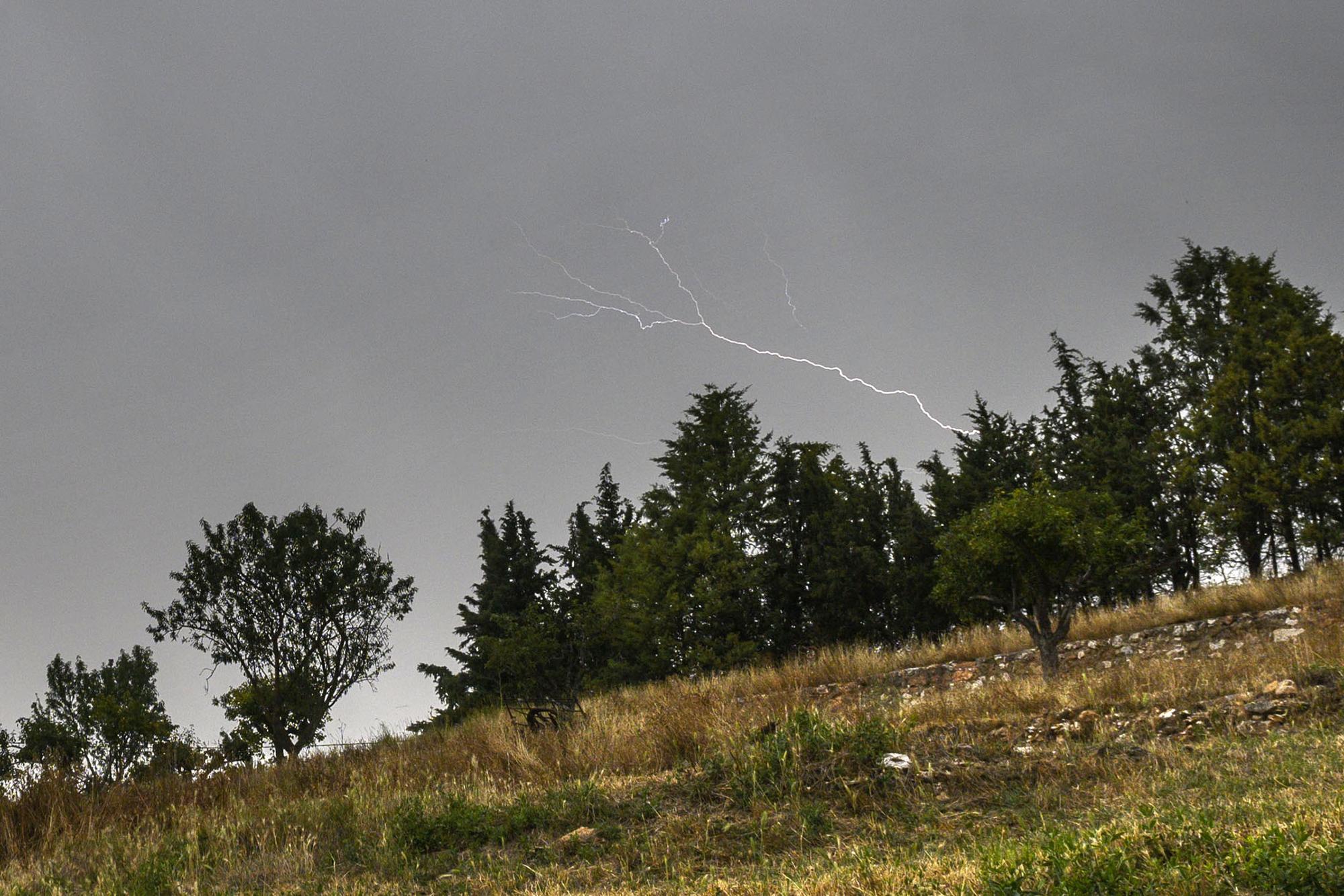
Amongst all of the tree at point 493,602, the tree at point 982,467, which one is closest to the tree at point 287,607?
the tree at point 493,602

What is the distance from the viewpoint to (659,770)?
29.4 feet

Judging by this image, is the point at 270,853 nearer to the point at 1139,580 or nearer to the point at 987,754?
the point at 987,754

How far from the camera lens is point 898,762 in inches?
299

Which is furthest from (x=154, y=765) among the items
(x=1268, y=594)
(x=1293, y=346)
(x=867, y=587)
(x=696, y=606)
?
(x=1293, y=346)

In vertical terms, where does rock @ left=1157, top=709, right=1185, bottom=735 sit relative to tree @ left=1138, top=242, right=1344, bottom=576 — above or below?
below

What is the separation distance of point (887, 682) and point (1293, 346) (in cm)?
1841

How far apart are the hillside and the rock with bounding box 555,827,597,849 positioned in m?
0.01

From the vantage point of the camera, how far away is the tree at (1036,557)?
1527cm

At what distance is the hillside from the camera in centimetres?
462

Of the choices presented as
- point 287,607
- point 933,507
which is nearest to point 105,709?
point 287,607

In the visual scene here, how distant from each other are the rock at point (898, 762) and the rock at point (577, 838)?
2.58 metres

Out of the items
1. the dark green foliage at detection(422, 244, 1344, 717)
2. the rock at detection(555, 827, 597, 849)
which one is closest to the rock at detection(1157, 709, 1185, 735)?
the rock at detection(555, 827, 597, 849)

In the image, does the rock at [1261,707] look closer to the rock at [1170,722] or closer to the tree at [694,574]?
the rock at [1170,722]

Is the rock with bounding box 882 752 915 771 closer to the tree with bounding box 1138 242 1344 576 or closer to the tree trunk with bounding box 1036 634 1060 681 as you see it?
the tree trunk with bounding box 1036 634 1060 681
